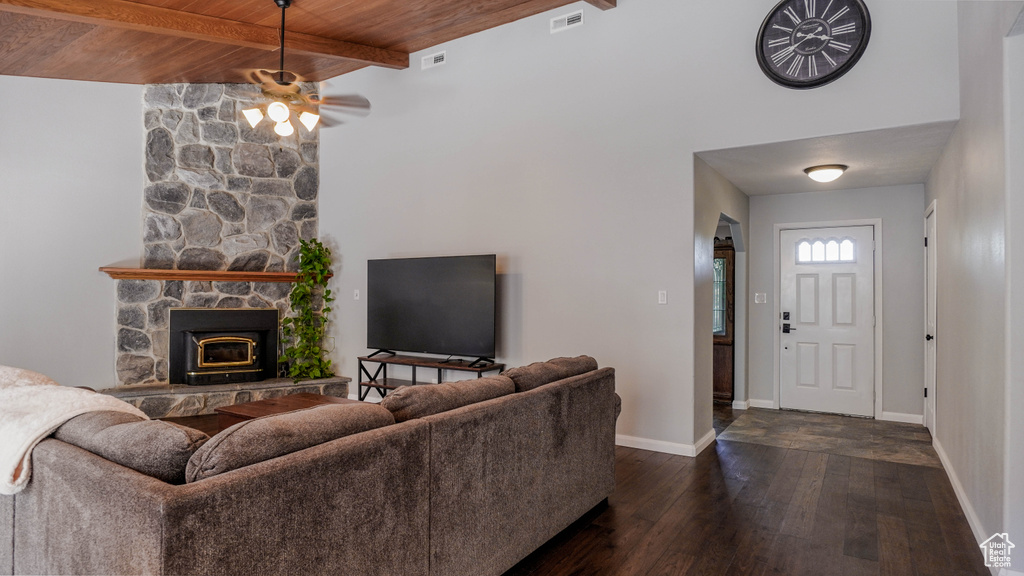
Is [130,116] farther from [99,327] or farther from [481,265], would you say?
[481,265]

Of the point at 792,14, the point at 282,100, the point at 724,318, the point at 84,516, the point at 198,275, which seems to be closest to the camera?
the point at 84,516

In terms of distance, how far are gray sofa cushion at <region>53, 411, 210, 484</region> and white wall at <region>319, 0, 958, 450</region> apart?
342 centimetres

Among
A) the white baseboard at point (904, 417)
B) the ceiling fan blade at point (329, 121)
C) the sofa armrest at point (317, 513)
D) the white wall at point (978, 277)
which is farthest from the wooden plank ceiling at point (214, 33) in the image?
the white baseboard at point (904, 417)

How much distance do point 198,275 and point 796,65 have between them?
5.40 meters

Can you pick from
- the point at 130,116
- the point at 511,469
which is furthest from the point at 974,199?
the point at 130,116

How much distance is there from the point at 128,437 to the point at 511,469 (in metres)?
1.35

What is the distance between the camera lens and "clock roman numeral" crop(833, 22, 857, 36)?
368 cm

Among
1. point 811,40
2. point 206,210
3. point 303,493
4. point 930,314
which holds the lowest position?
point 303,493

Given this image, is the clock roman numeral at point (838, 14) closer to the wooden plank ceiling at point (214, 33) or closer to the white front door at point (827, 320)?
the wooden plank ceiling at point (214, 33)

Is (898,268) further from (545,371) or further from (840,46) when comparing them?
(545,371)

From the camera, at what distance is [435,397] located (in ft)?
7.10

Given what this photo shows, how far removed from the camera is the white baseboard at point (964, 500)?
275 cm

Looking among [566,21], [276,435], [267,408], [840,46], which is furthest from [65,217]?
[840,46]

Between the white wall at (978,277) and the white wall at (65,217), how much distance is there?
637cm
